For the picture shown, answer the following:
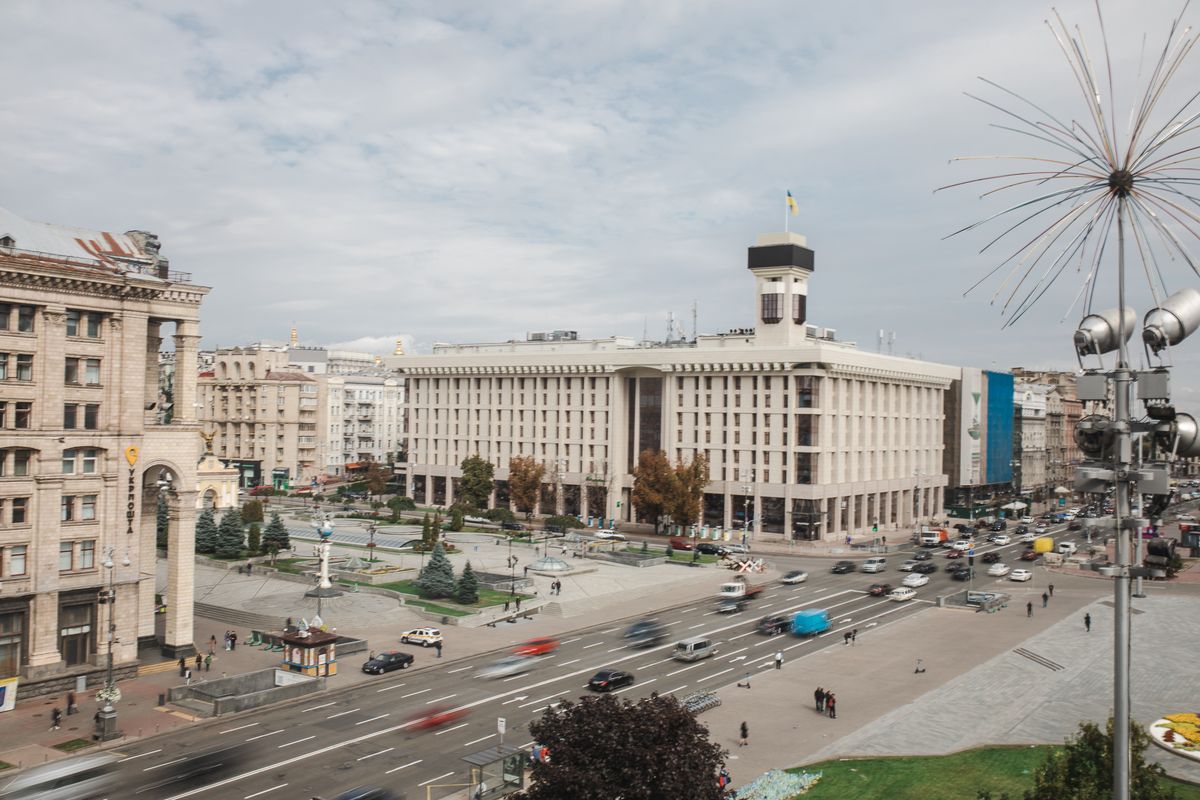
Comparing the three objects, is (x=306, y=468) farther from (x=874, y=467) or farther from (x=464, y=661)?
(x=464, y=661)

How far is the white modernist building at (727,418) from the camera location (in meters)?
118

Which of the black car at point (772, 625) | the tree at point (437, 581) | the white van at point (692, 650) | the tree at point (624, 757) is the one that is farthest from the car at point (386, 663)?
the tree at point (624, 757)

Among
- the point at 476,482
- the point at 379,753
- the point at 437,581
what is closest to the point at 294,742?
the point at 379,753

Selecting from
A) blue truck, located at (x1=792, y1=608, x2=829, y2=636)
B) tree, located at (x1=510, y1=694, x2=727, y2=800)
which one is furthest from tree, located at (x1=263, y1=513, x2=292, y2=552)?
tree, located at (x1=510, y1=694, x2=727, y2=800)

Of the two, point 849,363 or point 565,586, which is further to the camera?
point 849,363

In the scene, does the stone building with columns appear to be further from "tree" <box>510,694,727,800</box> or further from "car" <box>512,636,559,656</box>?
"tree" <box>510,694,727,800</box>

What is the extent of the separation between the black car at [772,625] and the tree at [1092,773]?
124ft

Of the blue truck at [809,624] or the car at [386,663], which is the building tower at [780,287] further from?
the car at [386,663]

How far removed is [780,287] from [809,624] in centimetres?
6556

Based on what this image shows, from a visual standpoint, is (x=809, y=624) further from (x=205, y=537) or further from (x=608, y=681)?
(x=205, y=537)

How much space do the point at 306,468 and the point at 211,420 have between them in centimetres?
1919

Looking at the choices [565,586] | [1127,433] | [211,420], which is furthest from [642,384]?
[1127,433]

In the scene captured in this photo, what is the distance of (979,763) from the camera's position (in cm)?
3997

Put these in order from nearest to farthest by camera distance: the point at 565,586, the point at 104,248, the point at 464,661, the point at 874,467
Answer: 1. the point at 104,248
2. the point at 464,661
3. the point at 565,586
4. the point at 874,467
